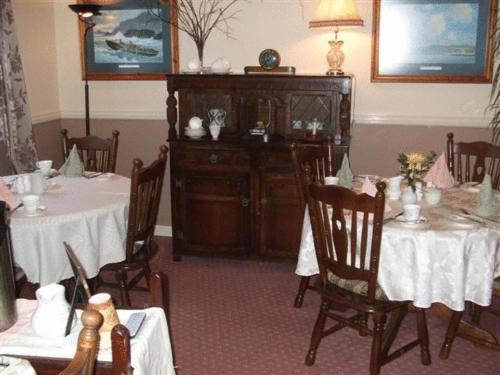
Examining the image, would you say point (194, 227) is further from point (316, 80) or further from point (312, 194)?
point (312, 194)

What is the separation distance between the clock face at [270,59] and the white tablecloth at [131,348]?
276 cm

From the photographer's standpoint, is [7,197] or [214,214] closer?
[7,197]

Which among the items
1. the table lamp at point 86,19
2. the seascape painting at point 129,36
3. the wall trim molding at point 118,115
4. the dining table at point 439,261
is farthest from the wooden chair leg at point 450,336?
the table lamp at point 86,19

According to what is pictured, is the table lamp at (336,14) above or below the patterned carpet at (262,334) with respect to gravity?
above

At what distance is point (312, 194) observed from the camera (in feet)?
8.79

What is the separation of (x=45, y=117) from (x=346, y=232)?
3.03 meters

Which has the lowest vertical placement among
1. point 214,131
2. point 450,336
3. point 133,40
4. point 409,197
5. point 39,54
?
point 450,336

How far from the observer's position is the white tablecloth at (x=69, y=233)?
8.93ft

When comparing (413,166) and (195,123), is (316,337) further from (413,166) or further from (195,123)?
(195,123)

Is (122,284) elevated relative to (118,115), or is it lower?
lower

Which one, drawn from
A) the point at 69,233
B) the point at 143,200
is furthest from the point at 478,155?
the point at 69,233

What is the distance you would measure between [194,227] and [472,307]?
1.95 meters

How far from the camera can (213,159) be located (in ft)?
13.6

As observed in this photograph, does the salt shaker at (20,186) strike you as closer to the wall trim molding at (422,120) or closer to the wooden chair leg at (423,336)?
the wooden chair leg at (423,336)
